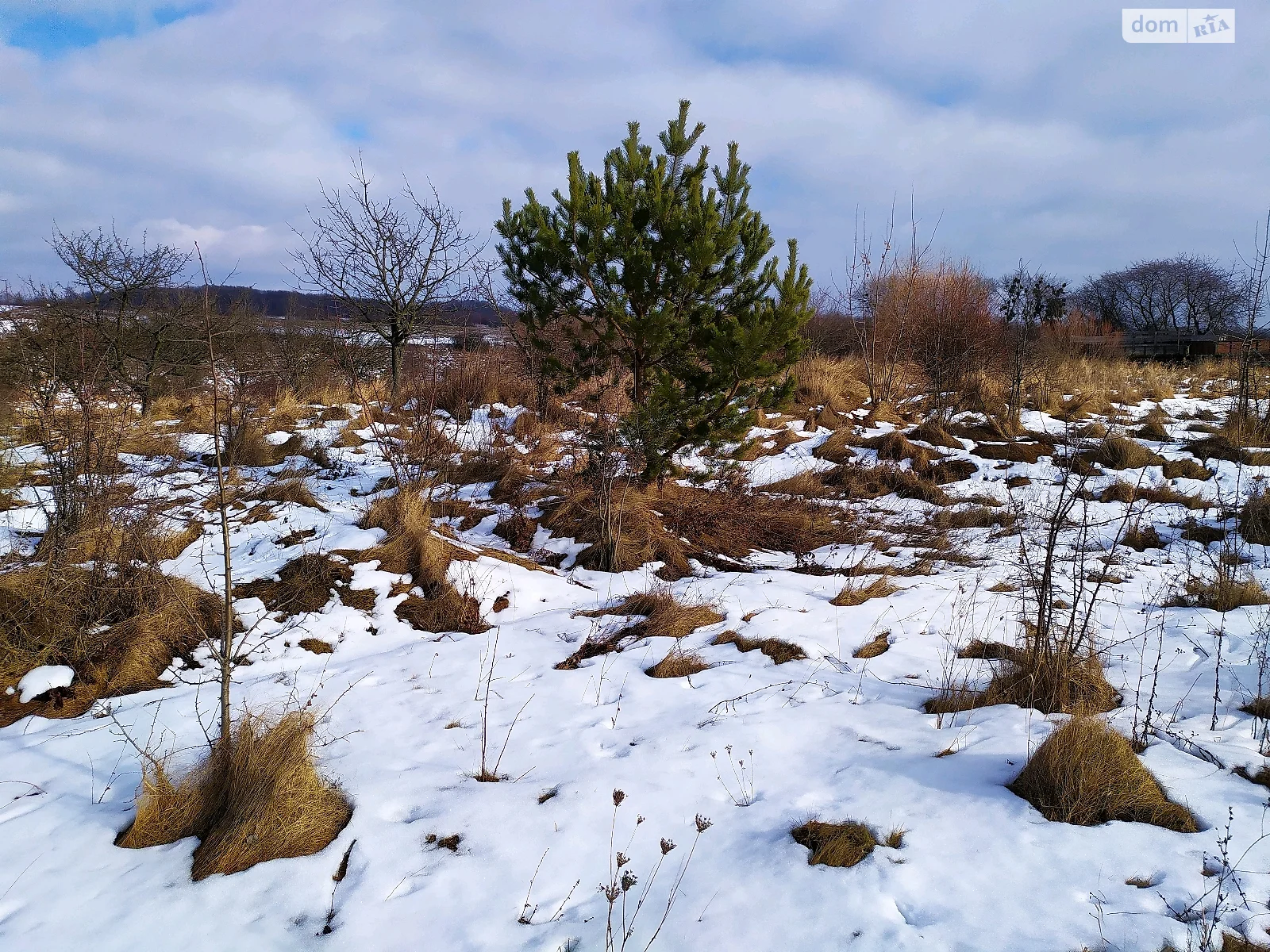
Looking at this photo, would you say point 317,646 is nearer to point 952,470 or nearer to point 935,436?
point 952,470

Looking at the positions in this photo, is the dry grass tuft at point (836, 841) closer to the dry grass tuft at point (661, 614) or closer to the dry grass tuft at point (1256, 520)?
the dry grass tuft at point (661, 614)

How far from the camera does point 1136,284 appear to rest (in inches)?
→ 1035

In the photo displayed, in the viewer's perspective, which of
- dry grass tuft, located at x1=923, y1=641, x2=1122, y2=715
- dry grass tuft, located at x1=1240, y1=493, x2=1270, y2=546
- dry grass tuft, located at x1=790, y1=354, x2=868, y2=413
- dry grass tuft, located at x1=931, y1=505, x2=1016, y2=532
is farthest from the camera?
dry grass tuft, located at x1=790, y1=354, x2=868, y2=413

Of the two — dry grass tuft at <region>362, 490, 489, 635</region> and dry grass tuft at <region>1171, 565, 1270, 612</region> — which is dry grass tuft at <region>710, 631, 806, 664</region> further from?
dry grass tuft at <region>1171, 565, 1270, 612</region>

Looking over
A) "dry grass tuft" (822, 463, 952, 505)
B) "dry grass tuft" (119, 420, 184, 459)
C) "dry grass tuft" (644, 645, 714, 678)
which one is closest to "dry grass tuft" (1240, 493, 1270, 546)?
"dry grass tuft" (822, 463, 952, 505)

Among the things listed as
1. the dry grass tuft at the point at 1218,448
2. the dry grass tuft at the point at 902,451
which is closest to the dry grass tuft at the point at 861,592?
the dry grass tuft at the point at 902,451

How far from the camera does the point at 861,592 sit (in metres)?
4.95

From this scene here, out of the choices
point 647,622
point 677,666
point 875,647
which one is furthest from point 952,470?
point 677,666

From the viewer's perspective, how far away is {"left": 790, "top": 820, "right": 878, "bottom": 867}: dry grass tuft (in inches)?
87.6

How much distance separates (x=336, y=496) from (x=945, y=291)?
478 inches

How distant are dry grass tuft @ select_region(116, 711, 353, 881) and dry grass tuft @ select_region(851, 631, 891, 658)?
112 inches

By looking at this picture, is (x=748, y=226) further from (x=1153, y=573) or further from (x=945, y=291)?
(x=945, y=291)

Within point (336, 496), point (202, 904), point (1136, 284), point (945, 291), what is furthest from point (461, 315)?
point (1136, 284)

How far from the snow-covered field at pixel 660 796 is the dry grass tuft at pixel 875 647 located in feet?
0.19
